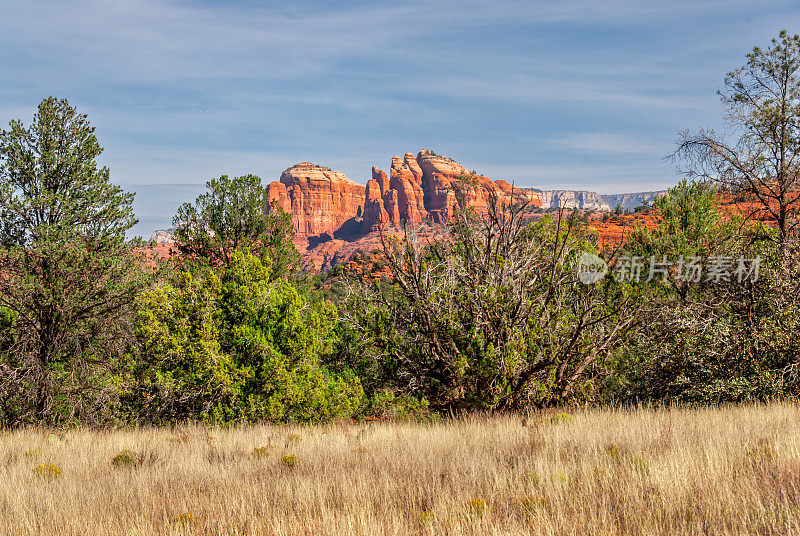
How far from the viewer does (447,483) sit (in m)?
4.67

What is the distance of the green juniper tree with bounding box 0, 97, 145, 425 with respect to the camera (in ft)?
42.5

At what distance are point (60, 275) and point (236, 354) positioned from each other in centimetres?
589

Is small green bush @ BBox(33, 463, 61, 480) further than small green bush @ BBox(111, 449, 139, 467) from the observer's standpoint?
No

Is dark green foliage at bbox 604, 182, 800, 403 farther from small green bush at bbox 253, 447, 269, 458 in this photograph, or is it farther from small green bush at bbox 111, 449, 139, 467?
small green bush at bbox 111, 449, 139, 467

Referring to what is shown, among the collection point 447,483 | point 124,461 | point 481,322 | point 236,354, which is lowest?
point 124,461

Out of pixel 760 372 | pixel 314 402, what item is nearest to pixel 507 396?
pixel 314 402

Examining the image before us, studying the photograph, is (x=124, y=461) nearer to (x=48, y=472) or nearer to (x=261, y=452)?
(x=48, y=472)

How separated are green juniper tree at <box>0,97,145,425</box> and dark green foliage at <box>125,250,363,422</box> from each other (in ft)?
12.6

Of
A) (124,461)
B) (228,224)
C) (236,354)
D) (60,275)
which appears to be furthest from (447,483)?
(228,224)

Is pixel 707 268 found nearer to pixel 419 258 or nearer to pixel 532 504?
pixel 419 258

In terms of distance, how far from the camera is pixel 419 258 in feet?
30.4

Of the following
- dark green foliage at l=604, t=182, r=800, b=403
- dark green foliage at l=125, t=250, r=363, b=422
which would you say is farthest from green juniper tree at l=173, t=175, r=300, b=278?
dark green foliage at l=604, t=182, r=800, b=403

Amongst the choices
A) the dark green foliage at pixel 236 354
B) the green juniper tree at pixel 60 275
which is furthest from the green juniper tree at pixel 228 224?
the dark green foliage at pixel 236 354

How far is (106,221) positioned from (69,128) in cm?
249
